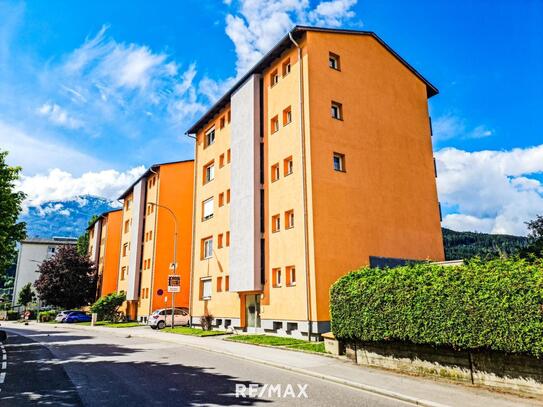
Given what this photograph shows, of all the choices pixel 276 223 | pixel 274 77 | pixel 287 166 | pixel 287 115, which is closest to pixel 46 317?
pixel 276 223

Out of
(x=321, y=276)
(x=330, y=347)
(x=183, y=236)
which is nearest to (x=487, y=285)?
(x=330, y=347)

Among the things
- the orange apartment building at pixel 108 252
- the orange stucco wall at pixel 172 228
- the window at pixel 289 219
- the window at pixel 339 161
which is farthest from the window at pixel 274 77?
the orange apartment building at pixel 108 252

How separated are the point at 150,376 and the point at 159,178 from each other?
32538 mm

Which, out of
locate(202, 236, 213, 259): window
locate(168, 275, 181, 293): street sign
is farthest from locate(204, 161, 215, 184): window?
locate(168, 275, 181, 293): street sign

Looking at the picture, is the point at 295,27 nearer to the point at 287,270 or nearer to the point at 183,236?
the point at 287,270

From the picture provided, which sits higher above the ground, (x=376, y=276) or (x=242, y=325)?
(x=376, y=276)

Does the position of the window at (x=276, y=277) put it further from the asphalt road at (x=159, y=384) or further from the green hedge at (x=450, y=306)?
the green hedge at (x=450, y=306)

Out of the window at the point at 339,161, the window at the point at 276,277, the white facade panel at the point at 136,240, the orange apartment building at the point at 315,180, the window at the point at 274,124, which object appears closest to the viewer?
the orange apartment building at the point at 315,180

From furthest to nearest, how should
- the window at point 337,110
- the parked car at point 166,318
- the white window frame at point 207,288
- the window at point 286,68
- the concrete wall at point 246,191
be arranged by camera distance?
the parked car at point 166,318 → the white window frame at point 207,288 → the window at point 286,68 → the concrete wall at point 246,191 → the window at point 337,110

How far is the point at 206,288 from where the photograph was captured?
31.3 m

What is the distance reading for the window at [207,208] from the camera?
32.2m

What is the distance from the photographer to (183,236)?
135 ft

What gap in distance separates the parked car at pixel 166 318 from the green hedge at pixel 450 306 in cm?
2133

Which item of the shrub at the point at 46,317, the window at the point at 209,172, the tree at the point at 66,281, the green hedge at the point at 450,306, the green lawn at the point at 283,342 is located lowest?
the green lawn at the point at 283,342
